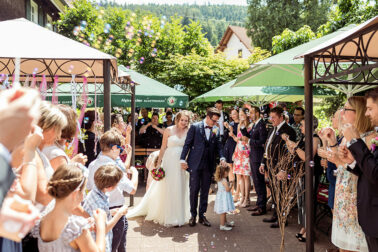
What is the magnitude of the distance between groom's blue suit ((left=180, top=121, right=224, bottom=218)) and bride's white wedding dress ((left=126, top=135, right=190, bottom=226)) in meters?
0.20

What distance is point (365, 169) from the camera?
2.57 metres

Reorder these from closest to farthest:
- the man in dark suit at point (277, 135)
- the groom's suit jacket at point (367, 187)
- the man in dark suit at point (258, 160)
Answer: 1. the groom's suit jacket at point (367, 187)
2. the man in dark suit at point (277, 135)
3. the man in dark suit at point (258, 160)

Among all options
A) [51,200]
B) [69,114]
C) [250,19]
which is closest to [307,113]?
[69,114]

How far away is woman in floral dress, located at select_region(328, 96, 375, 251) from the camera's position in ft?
10.5

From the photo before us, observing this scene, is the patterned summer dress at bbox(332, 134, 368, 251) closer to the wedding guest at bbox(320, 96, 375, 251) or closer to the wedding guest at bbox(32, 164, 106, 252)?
the wedding guest at bbox(320, 96, 375, 251)

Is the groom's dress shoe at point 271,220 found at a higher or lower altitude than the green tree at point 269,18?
lower

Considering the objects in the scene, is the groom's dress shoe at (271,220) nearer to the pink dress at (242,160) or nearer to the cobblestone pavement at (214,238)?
the cobblestone pavement at (214,238)

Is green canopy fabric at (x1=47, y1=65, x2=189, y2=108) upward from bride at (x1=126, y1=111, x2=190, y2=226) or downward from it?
upward

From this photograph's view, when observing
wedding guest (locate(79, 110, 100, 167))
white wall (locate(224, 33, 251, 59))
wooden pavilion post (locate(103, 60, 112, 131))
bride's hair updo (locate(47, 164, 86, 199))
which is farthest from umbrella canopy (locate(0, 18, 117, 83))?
white wall (locate(224, 33, 251, 59))

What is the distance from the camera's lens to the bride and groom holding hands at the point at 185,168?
18.8ft

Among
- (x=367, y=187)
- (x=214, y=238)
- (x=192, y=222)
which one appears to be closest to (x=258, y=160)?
(x=192, y=222)

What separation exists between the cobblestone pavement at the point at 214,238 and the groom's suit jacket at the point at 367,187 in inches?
82.4

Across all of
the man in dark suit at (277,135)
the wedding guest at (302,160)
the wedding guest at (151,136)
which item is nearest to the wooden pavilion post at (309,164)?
the wedding guest at (302,160)

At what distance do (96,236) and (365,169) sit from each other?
2089 millimetres
